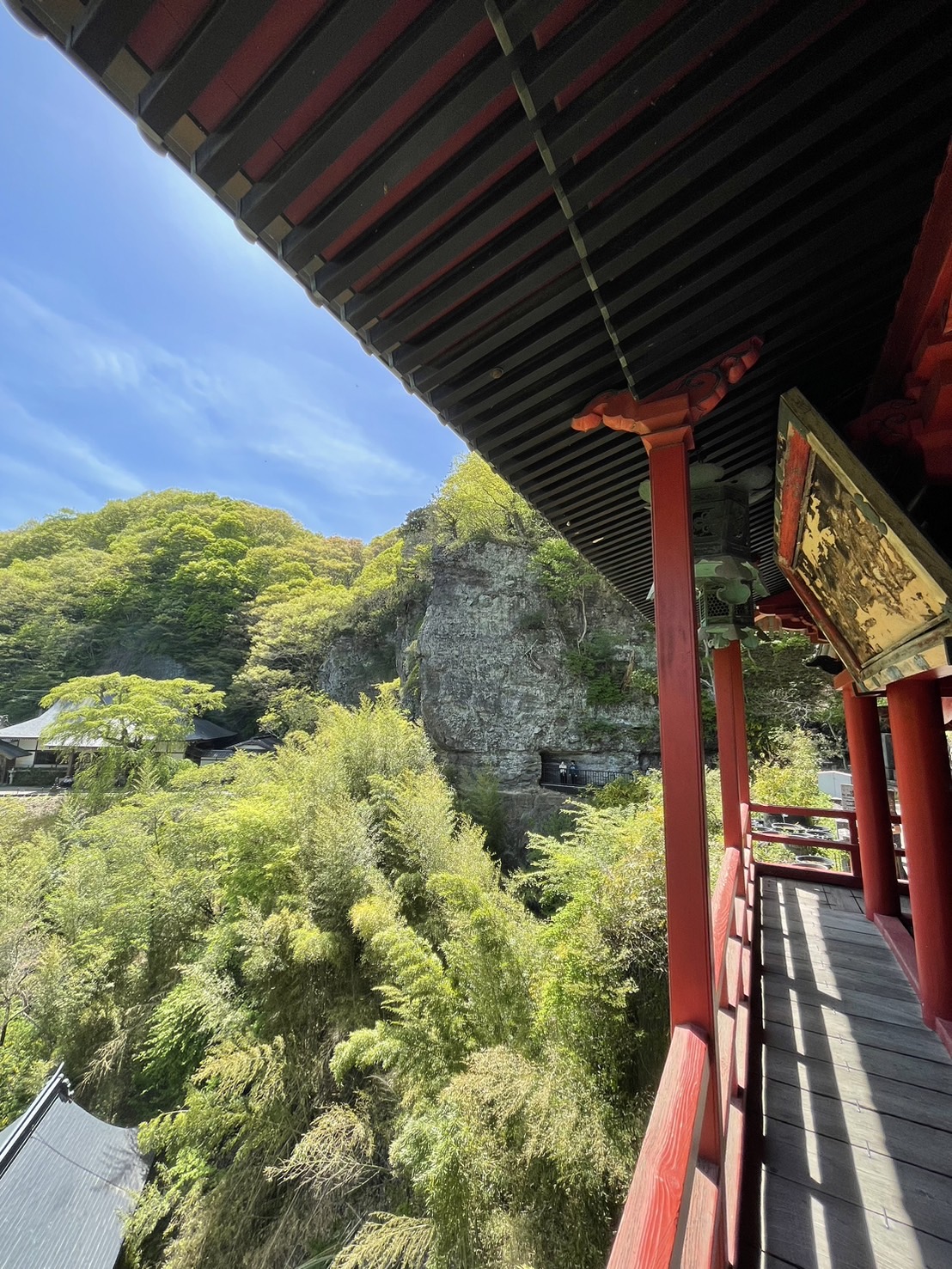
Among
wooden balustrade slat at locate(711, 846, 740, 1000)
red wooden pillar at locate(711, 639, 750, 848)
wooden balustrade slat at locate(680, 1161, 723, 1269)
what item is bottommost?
wooden balustrade slat at locate(680, 1161, 723, 1269)

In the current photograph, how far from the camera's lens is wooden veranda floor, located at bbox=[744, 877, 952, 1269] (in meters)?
1.16

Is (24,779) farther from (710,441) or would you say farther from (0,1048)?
(710,441)

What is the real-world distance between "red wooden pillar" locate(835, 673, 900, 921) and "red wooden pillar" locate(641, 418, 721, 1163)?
7.58 feet

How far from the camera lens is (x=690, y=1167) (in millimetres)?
754

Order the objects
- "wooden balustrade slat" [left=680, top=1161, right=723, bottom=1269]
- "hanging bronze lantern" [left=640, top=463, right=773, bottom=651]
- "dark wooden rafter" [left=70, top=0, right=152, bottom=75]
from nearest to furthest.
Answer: "dark wooden rafter" [left=70, top=0, right=152, bottom=75]
"wooden balustrade slat" [left=680, top=1161, right=723, bottom=1269]
"hanging bronze lantern" [left=640, top=463, right=773, bottom=651]

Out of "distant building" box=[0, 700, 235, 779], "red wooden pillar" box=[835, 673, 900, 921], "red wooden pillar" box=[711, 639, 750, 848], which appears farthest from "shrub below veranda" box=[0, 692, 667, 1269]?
"distant building" box=[0, 700, 235, 779]

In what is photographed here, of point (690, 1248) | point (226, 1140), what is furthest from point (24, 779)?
point (690, 1248)

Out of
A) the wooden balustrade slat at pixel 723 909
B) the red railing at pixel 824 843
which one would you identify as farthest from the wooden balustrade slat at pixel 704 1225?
the red railing at pixel 824 843

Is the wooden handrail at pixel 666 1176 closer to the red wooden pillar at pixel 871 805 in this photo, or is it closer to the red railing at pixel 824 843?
the red wooden pillar at pixel 871 805

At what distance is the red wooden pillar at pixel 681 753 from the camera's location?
113cm

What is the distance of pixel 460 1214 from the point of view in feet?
9.34

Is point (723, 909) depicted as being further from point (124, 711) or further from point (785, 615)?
point (124, 711)

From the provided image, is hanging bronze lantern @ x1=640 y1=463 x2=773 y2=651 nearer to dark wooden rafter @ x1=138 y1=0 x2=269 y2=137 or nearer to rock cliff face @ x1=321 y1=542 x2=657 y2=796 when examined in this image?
dark wooden rafter @ x1=138 y1=0 x2=269 y2=137

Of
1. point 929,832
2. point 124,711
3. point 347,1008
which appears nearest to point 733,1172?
point 929,832
